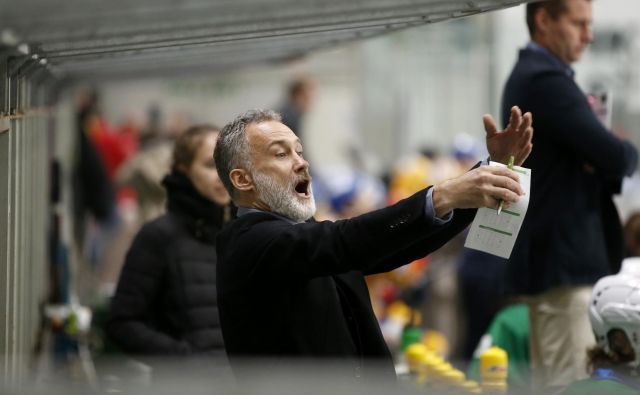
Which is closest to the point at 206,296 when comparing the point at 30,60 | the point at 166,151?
the point at 30,60

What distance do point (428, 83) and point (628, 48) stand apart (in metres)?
6.53

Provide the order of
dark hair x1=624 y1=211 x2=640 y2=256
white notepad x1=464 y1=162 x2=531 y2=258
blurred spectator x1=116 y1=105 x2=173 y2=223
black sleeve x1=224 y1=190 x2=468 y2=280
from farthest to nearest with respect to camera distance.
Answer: blurred spectator x1=116 y1=105 x2=173 y2=223 < dark hair x1=624 y1=211 x2=640 y2=256 < white notepad x1=464 y1=162 x2=531 y2=258 < black sleeve x1=224 y1=190 x2=468 y2=280

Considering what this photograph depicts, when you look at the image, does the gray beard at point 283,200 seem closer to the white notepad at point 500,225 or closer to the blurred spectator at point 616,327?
the white notepad at point 500,225

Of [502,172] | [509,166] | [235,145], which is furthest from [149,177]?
[502,172]

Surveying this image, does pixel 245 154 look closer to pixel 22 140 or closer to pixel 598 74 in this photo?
pixel 22 140

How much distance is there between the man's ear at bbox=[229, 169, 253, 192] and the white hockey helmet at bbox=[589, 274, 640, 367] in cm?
181

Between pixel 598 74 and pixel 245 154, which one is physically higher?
pixel 598 74

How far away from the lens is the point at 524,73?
7.60 meters

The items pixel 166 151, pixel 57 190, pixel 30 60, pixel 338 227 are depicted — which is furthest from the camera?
pixel 166 151

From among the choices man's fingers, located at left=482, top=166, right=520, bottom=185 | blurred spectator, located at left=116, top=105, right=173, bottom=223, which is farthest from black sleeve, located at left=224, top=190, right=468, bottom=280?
blurred spectator, located at left=116, top=105, right=173, bottom=223

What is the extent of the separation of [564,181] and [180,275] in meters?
1.97

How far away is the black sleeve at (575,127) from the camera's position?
7398 mm

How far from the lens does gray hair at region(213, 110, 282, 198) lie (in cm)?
590

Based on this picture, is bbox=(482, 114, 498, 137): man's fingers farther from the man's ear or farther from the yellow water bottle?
the yellow water bottle
